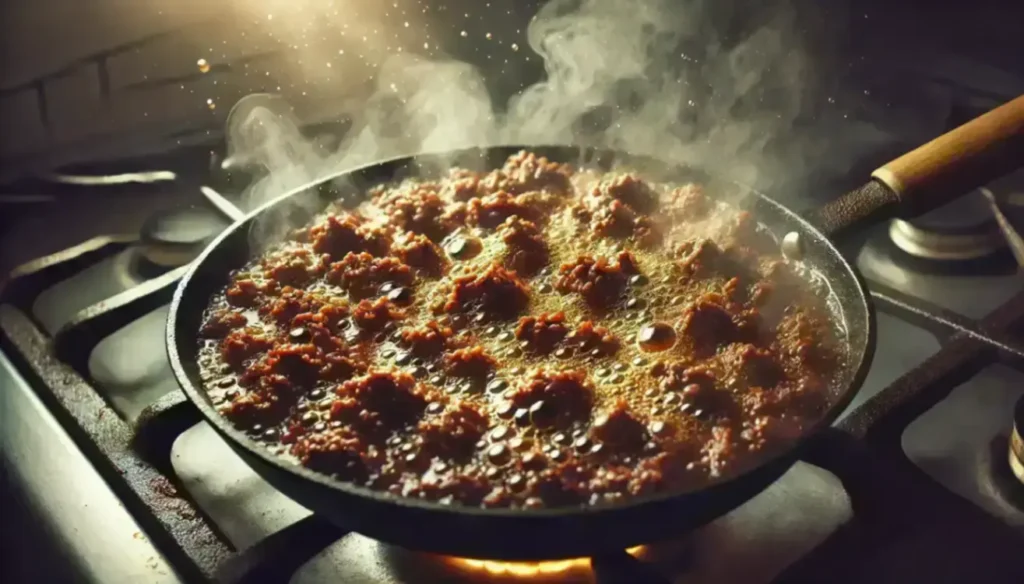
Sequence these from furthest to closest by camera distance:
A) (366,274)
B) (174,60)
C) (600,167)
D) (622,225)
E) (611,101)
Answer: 1. (611,101)
2. (174,60)
3. (600,167)
4. (622,225)
5. (366,274)

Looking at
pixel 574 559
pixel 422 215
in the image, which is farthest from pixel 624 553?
pixel 422 215

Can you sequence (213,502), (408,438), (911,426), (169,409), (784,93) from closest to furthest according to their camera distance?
(408,438) < (169,409) < (213,502) < (911,426) < (784,93)

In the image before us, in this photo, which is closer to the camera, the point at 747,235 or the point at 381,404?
the point at 381,404

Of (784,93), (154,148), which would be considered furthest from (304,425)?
(784,93)

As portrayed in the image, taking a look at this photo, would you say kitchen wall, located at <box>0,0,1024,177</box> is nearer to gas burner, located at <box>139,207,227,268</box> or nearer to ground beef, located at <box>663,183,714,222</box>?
gas burner, located at <box>139,207,227,268</box>

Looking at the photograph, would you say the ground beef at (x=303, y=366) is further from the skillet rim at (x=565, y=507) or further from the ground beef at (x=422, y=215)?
the ground beef at (x=422, y=215)

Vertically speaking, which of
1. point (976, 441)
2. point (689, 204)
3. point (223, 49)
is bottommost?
point (976, 441)

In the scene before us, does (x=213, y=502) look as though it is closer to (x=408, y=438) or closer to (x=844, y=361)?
(x=408, y=438)

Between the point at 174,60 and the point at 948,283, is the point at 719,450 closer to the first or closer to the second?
the point at 948,283
